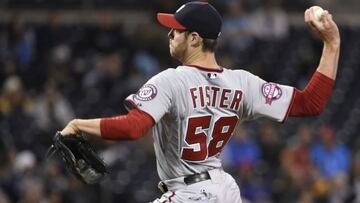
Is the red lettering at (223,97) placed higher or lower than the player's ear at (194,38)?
lower

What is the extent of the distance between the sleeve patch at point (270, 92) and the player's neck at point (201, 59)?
34 centimetres

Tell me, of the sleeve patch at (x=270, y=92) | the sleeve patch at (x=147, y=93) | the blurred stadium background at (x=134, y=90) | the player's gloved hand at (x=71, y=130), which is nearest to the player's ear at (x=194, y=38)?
the sleeve patch at (x=147, y=93)

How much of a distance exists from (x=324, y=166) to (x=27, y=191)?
447 centimetres

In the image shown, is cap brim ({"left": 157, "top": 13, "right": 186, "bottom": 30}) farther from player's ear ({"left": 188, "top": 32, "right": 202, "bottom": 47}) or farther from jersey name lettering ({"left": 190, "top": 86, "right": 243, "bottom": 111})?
jersey name lettering ({"left": 190, "top": 86, "right": 243, "bottom": 111})

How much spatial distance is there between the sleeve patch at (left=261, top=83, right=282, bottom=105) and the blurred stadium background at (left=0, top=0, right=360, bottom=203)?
509cm

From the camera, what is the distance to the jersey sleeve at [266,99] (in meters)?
5.41

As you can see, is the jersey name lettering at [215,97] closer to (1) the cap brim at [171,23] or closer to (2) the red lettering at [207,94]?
(2) the red lettering at [207,94]

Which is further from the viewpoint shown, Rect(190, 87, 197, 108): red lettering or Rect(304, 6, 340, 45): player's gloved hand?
Rect(304, 6, 340, 45): player's gloved hand

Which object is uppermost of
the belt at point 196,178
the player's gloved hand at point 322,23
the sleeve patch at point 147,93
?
the player's gloved hand at point 322,23

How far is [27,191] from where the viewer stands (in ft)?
33.1

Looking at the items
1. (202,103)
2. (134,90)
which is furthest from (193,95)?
(134,90)

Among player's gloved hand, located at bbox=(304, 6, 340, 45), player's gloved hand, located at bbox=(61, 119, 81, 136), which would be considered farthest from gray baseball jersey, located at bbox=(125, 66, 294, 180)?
player's gloved hand, located at bbox=(304, 6, 340, 45)

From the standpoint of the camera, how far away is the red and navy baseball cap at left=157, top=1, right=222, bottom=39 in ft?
17.0

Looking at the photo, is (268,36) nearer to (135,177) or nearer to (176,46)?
(135,177)
